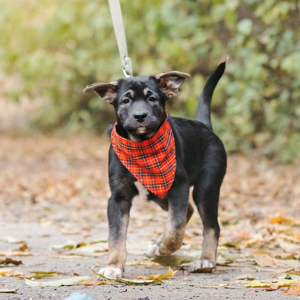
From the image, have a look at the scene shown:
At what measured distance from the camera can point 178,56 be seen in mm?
11773

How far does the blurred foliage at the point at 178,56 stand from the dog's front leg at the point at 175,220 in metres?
4.56

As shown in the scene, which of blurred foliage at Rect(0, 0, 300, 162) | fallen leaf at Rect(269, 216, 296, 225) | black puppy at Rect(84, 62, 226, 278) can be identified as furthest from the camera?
blurred foliage at Rect(0, 0, 300, 162)

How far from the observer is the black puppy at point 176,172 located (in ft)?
12.5

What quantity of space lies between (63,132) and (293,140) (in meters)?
10.0

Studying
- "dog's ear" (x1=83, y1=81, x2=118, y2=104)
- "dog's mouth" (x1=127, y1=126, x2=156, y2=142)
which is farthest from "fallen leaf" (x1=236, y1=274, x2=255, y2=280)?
"dog's ear" (x1=83, y1=81, x2=118, y2=104)

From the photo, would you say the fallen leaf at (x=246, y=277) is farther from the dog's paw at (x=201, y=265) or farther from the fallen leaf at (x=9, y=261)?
the fallen leaf at (x=9, y=261)

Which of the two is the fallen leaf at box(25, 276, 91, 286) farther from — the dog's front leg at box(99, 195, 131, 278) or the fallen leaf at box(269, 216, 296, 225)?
the fallen leaf at box(269, 216, 296, 225)

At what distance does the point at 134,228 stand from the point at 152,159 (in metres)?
2.41

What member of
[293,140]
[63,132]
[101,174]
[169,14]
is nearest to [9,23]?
[63,132]

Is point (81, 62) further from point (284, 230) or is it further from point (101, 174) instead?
point (284, 230)

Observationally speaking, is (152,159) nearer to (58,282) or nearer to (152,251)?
(152,251)

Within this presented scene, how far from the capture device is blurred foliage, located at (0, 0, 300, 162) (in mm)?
9773

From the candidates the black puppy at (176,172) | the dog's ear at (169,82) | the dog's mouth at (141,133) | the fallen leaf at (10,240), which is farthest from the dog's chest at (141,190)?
the fallen leaf at (10,240)

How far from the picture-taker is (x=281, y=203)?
768cm
